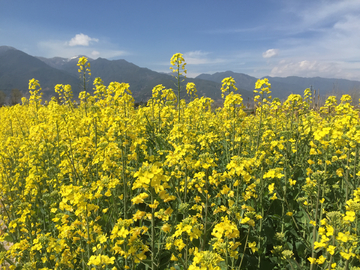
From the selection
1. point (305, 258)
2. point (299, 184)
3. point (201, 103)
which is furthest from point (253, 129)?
point (305, 258)

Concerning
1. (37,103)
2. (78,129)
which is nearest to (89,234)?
(78,129)

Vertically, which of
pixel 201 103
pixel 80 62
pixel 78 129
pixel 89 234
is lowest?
pixel 89 234

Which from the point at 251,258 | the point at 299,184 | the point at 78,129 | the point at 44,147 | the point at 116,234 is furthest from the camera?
the point at 78,129

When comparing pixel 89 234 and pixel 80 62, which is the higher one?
pixel 80 62

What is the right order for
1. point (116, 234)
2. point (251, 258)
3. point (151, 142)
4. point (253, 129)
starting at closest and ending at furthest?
point (116, 234) → point (251, 258) → point (151, 142) → point (253, 129)

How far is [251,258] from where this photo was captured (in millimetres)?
2818

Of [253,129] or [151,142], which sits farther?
[253,129]

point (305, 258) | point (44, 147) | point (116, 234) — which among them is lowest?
point (305, 258)

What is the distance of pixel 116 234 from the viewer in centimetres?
193

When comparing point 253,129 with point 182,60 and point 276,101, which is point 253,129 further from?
point 182,60

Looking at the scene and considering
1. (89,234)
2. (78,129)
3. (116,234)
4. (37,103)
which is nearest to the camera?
(116,234)

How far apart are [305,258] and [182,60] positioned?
16.8 ft

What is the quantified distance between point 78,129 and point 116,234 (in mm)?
3698

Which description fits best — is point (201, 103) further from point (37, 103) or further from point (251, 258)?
point (37, 103)
